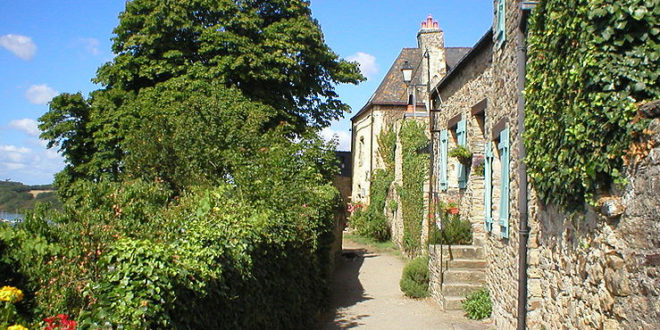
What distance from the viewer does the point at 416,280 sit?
12016mm

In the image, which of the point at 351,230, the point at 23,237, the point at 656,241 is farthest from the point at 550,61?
the point at 351,230

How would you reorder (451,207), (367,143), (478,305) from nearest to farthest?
(478,305)
(451,207)
(367,143)

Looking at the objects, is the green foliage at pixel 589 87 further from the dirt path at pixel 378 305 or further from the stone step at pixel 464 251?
the stone step at pixel 464 251

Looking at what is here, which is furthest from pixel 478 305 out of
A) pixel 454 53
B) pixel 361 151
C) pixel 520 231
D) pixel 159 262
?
pixel 361 151

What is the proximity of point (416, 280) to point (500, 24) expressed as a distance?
19.8 feet

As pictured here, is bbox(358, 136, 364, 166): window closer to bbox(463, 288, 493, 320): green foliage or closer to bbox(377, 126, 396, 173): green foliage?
bbox(377, 126, 396, 173): green foliage

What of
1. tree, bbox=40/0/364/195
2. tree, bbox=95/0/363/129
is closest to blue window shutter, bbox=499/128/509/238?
tree, bbox=40/0/364/195

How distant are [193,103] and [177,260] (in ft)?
27.3

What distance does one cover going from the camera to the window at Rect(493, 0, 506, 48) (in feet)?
25.7

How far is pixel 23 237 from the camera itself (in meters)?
4.64

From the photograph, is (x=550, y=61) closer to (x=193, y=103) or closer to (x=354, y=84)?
(x=193, y=103)

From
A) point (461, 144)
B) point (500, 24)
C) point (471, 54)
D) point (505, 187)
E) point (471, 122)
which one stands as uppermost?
point (471, 54)

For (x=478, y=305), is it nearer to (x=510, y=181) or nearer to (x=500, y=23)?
(x=510, y=181)

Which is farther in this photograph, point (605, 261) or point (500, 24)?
point (500, 24)
